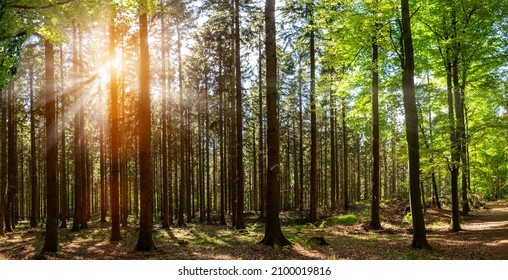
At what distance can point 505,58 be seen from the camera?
15.3 m

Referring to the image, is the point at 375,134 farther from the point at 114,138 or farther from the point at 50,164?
the point at 50,164

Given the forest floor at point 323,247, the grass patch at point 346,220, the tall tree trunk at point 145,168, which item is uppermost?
the tall tree trunk at point 145,168

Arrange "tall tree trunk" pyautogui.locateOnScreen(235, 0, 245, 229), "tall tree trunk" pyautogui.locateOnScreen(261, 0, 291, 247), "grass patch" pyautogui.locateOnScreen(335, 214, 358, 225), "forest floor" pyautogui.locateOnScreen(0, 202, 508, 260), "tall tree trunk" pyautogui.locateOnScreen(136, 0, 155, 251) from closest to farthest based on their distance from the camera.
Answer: "forest floor" pyautogui.locateOnScreen(0, 202, 508, 260)
"tall tree trunk" pyautogui.locateOnScreen(261, 0, 291, 247)
"tall tree trunk" pyautogui.locateOnScreen(136, 0, 155, 251)
"tall tree trunk" pyautogui.locateOnScreen(235, 0, 245, 229)
"grass patch" pyautogui.locateOnScreen(335, 214, 358, 225)

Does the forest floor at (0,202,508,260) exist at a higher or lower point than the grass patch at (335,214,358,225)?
higher

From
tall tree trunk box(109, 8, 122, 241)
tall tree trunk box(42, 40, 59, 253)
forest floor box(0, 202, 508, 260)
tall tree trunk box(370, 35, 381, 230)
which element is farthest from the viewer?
tall tree trunk box(370, 35, 381, 230)

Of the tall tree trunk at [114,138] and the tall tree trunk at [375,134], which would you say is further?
the tall tree trunk at [375,134]

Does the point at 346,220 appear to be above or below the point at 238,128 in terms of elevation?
below

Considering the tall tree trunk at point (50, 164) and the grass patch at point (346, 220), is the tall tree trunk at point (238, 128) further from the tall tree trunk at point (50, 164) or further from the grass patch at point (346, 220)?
the tall tree trunk at point (50, 164)

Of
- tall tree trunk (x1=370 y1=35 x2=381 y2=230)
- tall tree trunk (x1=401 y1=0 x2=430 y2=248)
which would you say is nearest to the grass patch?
tall tree trunk (x1=370 y1=35 x2=381 y2=230)

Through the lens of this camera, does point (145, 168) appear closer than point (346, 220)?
Yes

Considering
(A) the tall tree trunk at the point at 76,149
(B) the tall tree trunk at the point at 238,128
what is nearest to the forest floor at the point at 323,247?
(B) the tall tree trunk at the point at 238,128

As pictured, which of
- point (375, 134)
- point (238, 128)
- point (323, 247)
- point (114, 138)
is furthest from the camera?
point (238, 128)

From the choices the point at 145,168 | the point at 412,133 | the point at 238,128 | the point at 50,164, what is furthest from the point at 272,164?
the point at 50,164

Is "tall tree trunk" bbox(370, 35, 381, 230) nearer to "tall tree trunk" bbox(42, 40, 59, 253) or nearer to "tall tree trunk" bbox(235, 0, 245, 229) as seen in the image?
"tall tree trunk" bbox(235, 0, 245, 229)
